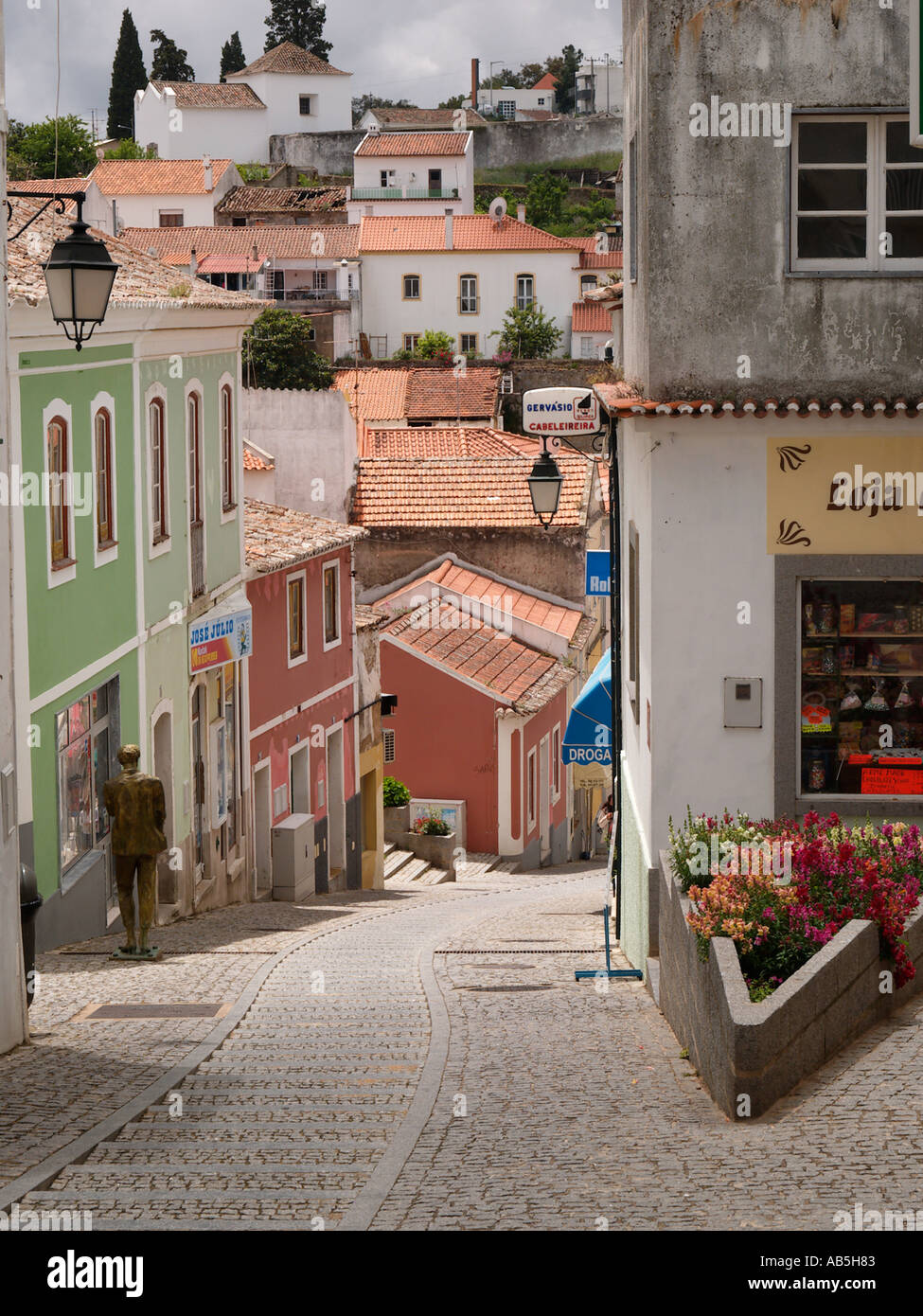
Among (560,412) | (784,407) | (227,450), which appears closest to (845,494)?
(784,407)

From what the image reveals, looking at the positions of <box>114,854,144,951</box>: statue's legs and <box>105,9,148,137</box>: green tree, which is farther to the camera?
<box>105,9,148,137</box>: green tree

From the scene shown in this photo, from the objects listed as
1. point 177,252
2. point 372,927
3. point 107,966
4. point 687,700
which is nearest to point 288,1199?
point 687,700

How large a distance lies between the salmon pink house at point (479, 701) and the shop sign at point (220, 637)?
11799 millimetres

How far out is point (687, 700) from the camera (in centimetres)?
1277

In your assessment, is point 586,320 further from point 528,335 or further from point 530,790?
point 530,790

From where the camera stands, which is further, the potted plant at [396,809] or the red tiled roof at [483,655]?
the red tiled roof at [483,655]

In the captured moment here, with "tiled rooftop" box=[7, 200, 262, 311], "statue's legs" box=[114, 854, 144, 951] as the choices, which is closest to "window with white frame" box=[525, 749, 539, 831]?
"tiled rooftop" box=[7, 200, 262, 311]

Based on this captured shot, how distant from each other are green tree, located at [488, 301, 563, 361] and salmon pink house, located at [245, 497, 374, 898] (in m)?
59.1

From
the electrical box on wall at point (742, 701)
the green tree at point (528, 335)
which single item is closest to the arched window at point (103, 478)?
the electrical box on wall at point (742, 701)

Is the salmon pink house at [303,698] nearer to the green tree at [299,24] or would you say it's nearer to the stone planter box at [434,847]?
the stone planter box at [434,847]

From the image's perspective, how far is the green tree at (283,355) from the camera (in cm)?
7731

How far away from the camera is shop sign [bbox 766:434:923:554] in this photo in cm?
1246

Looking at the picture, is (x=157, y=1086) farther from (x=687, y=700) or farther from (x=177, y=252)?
(x=177, y=252)

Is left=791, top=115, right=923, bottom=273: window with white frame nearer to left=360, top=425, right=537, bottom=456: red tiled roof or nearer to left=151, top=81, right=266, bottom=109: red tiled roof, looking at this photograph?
left=360, top=425, right=537, bottom=456: red tiled roof
